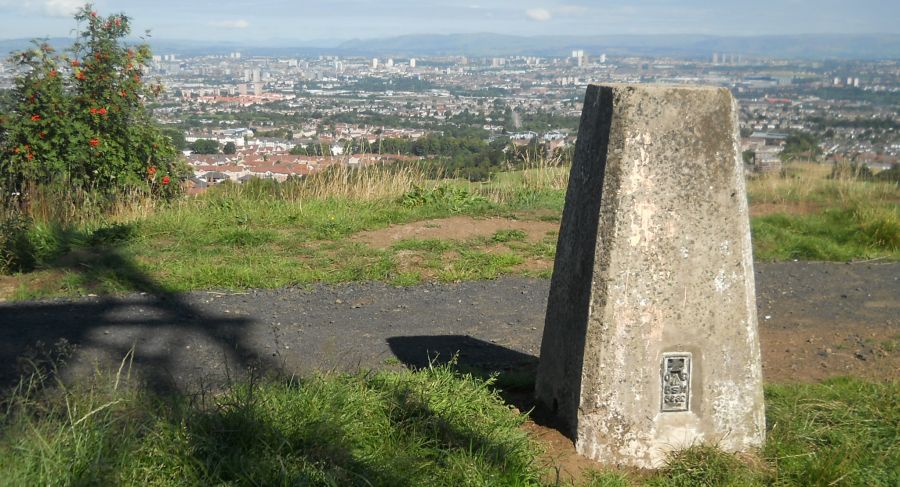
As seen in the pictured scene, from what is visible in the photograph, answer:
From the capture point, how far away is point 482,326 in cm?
564

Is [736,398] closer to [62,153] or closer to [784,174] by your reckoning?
[62,153]

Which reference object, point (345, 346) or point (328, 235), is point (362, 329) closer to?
point (345, 346)

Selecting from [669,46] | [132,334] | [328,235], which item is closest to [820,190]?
[328,235]

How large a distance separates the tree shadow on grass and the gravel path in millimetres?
12

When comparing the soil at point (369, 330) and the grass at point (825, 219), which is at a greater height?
the grass at point (825, 219)

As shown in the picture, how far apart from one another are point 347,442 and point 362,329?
7.35 ft

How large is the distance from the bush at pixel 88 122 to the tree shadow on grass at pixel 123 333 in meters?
2.77

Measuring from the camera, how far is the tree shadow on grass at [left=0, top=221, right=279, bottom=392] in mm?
4426

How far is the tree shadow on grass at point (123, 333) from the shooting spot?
4426 millimetres

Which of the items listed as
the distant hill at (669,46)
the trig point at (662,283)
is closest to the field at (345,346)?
the trig point at (662,283)

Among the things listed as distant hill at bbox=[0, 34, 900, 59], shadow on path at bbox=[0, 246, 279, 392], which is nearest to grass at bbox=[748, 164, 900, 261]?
shadow on path at bbox=[0, 246, 279, 392]

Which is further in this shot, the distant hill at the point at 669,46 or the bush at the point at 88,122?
the distant hill at the point at 669,46

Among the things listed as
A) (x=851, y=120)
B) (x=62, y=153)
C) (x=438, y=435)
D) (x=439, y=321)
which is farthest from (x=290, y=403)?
(x=851, y=120)

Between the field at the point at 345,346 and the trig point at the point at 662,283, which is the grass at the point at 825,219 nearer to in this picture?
the field at the point at 345,346
